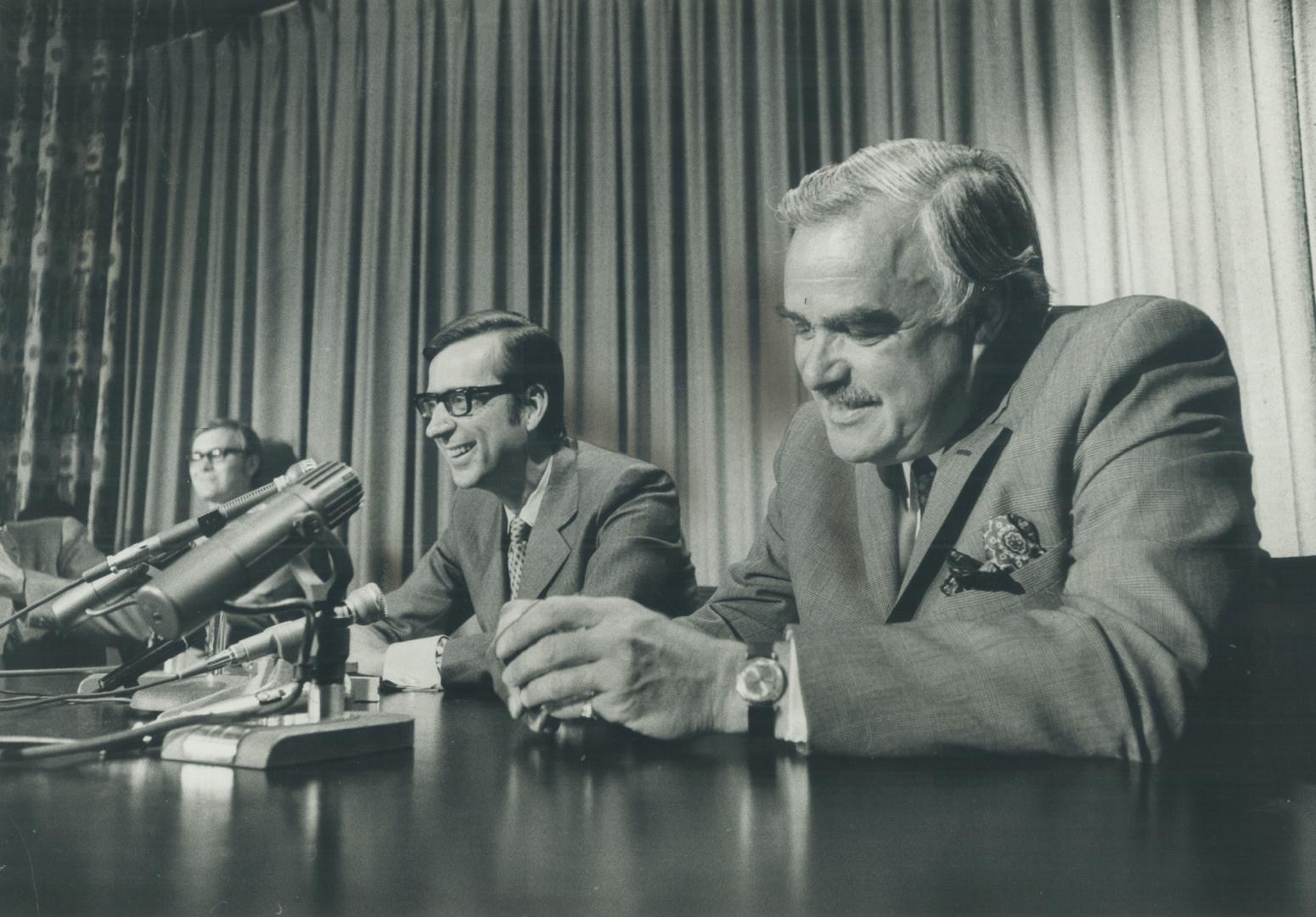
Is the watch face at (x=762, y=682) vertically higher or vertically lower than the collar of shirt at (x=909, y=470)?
lower

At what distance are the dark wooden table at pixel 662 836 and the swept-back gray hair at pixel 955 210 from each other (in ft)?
2.23

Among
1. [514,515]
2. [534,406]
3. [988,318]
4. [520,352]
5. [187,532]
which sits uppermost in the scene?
[520,352]

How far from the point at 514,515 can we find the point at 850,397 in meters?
1.23

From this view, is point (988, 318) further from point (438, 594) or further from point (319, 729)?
point (438, 594)

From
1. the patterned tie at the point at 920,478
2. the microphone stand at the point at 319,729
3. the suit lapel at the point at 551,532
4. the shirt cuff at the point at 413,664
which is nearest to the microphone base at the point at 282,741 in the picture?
the microphone stand at the point at 319,729

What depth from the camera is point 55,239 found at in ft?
8.07

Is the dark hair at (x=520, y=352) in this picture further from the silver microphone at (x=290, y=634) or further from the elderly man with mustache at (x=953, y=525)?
the silver microphone at (x=290, y=634)

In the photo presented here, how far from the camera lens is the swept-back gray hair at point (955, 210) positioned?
49.9 inches

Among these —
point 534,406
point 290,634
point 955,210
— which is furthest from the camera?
point 534,406

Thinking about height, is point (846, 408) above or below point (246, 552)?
above

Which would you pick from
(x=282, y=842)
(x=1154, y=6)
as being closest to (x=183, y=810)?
(x=282, y=842)

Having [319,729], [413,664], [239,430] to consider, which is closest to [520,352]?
[413,664]

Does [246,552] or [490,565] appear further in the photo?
[490,565]

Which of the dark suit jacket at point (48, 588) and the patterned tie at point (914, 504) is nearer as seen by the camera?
the patterned tie at point (914, 504)
